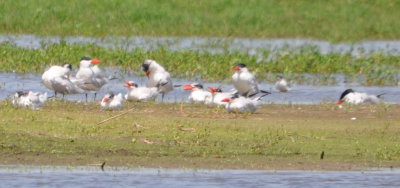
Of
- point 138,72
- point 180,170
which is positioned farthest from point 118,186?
point 138,72

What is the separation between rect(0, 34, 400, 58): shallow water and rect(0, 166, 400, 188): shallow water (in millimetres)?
12638

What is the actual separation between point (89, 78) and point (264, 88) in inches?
140

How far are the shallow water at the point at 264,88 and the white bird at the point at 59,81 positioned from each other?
0.65 metres

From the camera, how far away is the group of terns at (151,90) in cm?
1408

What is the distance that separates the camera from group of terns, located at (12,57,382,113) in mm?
14078

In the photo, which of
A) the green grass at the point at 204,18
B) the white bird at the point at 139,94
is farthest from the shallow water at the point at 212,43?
the white bird at the point at 139,94

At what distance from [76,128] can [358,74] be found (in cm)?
920

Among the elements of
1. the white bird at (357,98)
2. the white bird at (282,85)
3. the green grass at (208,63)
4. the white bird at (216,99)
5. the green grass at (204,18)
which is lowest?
the white bird at (216,99)

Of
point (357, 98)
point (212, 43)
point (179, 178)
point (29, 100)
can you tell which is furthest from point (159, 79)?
point (212, 43)

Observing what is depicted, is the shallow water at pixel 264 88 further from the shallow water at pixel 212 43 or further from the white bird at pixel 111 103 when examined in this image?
the shallow water at pixel 212 43

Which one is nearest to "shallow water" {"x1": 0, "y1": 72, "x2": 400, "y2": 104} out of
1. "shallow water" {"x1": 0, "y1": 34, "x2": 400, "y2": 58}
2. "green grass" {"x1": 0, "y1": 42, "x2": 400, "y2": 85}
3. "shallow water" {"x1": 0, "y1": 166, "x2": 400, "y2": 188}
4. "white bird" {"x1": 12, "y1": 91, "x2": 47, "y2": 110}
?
"green grass" {"x1": 0, "y1": 42, "x2": 400, "y2": 85}

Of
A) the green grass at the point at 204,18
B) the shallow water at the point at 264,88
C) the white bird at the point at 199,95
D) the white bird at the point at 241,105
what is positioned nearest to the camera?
the white bird at the point at 241,105

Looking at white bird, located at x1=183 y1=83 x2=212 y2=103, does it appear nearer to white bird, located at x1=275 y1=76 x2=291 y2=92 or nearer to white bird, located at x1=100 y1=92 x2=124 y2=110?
white bird, located at x1=100 y1=92 x2=124 y2=110

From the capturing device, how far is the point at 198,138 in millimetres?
11727
